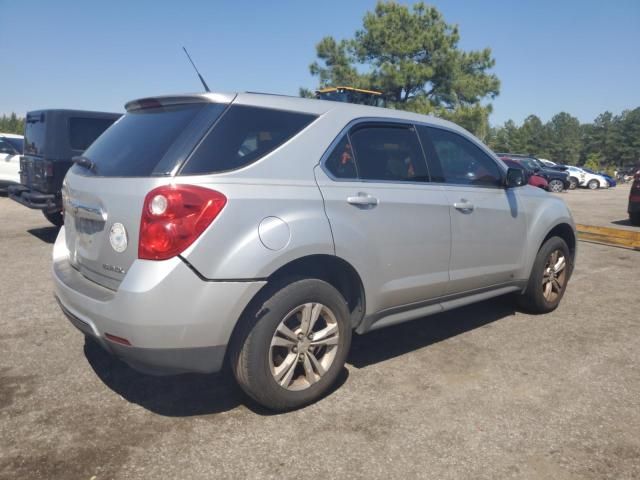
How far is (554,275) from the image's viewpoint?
16.0 ft

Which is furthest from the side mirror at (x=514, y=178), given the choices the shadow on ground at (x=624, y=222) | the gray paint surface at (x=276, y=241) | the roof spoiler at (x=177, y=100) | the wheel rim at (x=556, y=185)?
the wheel rim at (x=556, y=185)

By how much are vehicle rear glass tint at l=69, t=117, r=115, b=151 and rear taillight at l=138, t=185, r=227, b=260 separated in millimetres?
5814

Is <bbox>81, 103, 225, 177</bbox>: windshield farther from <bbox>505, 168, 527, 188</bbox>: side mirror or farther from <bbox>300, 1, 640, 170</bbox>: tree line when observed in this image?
<bbox>300, 1, 640, 170</bbox>: tree line

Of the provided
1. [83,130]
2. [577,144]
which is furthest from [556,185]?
[577,144]

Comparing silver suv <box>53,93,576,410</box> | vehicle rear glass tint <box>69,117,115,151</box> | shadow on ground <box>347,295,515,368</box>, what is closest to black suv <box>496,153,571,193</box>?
vehicle rear glass tint <box>69,117,115,151</box>

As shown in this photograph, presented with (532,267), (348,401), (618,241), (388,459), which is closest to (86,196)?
(348,401)

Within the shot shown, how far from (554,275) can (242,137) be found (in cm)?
349

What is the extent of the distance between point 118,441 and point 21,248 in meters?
5.54

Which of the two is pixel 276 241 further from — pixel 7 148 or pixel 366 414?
pixel 7 148

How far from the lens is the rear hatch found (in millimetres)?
2559

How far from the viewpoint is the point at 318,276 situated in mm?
3021

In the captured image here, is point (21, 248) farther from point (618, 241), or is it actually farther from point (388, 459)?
point (618, 241)

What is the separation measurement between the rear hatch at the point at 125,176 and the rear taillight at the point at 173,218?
0.06m

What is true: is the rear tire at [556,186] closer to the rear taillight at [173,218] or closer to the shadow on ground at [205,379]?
the shadow on ground at [205,379]
